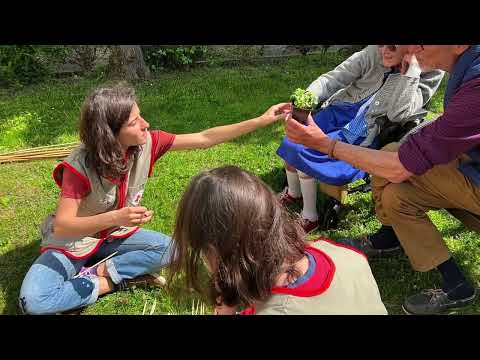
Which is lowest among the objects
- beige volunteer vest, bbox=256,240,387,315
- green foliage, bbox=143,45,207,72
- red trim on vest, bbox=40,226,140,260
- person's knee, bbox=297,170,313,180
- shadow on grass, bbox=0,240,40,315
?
shadow on grass, bbox=0,240,40,315

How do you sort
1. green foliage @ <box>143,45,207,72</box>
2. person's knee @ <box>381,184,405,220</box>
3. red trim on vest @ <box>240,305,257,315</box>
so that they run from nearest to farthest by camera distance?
red trim on vest @ <box>240,305,257,315</box>
person's knee @ <box>381,184,405,220</box>
green foliage @ <box>143,45,207,72</box>

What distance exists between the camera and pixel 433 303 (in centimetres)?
301

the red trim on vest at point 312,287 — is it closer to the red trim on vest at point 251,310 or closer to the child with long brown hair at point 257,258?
the child with long brown hair at point 257,258

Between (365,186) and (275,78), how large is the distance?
3331mm

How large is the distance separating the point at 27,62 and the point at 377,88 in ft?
19.9

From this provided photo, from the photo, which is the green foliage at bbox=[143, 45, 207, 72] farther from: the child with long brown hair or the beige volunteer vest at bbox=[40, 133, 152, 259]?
the child with long brown hair

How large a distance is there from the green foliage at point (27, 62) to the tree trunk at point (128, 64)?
39.2 inches

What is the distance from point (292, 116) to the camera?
9.92 feet

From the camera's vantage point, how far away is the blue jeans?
3.00 m

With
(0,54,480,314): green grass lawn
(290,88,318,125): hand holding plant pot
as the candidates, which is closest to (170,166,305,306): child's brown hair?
(0,54,480,314): green grass lawn

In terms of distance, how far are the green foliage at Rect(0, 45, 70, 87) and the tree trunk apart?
100 cm

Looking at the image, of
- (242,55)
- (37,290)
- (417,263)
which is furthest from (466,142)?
(242,55)

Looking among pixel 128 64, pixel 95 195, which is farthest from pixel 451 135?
pixel 128 64

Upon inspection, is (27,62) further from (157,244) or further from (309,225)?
(309,225)
